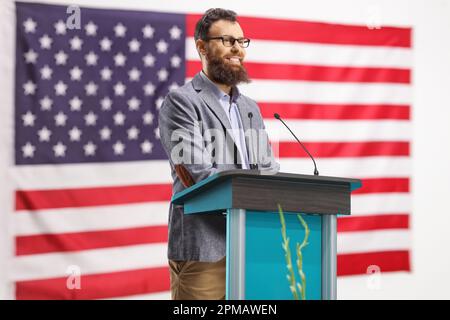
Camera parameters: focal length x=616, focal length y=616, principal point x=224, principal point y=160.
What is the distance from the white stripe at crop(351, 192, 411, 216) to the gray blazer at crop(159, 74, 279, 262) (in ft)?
6.54

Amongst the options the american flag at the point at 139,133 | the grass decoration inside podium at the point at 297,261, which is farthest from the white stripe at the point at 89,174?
the grass decoration inside podium at the point at 297,261

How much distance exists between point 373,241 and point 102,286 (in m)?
1.97

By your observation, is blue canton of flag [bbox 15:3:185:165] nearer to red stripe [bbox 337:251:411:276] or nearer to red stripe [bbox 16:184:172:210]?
red stripe [bbox 16:184:172:210]

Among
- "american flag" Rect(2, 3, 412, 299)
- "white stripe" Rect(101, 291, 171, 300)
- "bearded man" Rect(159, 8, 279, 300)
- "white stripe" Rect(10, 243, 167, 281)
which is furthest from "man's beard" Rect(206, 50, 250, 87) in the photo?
"white stripe" Rect(101, 291, 171, 300)

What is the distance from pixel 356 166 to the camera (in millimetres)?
4547

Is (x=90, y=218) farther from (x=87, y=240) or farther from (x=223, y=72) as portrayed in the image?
(x=223, y=72)

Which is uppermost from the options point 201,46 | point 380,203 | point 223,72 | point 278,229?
point 201,46

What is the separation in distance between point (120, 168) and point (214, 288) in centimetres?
190

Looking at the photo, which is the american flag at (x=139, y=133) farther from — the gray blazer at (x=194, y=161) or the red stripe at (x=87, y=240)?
the gray blazer at (x=194, y=161)

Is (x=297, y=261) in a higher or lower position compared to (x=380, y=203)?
lower

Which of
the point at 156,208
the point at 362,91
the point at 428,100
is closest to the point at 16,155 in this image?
the point at 156,208

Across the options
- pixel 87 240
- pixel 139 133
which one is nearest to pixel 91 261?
pixel 87 240

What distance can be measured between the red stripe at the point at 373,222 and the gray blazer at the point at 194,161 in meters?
1.96

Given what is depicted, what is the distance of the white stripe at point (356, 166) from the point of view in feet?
14.6
